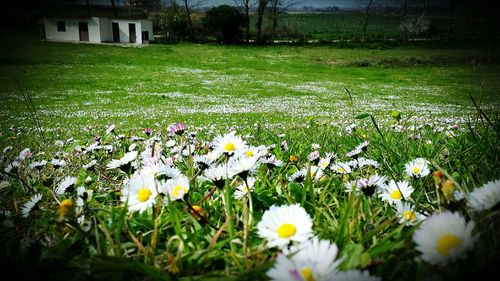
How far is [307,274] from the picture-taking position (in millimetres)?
471

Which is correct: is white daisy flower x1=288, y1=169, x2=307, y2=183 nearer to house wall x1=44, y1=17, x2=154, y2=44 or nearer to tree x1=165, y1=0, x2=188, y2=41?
house wall x1=44, y1=17, x2=154, y2=44

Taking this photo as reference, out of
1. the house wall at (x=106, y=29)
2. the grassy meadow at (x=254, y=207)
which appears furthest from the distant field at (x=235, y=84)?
the house wall at (x=106, y=29)

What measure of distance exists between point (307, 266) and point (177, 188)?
1.35 feet

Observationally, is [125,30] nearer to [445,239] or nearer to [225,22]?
[225,22]

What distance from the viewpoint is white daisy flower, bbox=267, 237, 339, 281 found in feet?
1.52

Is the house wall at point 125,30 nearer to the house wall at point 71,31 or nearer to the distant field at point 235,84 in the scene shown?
the house wall at point 71,31

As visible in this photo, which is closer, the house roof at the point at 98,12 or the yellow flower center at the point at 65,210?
the yellow flower center at the point at 65,210

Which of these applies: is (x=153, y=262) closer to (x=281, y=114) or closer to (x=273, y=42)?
(x=281, y=114)

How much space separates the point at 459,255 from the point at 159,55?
27.2 metres

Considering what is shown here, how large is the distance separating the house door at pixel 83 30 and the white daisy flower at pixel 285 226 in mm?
39711

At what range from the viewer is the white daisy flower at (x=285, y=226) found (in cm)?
62

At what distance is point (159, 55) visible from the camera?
26.0 m

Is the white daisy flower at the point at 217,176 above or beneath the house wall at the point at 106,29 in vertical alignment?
beneath

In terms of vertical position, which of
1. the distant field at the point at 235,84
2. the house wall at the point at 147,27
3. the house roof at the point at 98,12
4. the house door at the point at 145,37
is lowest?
the distant field at the point at 235,84
